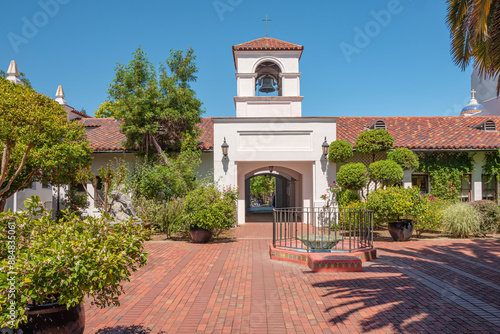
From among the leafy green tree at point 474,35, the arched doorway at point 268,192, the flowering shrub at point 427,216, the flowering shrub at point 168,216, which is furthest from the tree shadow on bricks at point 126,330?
the arched doorway at point 268,192

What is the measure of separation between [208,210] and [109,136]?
9.83 metres

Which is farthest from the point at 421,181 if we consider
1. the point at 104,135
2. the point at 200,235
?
the point at 104,135

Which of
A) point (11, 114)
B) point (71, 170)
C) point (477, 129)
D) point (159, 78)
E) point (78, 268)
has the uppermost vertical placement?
point (159, 78)

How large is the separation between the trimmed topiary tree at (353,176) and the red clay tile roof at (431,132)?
2482 millimetres

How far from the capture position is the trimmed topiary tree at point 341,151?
14227 millimetres

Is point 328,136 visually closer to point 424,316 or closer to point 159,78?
point 159,78

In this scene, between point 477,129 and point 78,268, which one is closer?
point 78,268

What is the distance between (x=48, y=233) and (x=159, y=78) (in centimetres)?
1223

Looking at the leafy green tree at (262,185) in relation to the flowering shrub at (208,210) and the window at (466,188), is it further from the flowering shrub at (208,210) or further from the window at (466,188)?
the flowering shrub at (208,210)

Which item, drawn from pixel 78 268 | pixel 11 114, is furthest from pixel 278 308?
pixel 11 114

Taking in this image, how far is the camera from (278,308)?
16.7ft

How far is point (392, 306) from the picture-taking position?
5.09m

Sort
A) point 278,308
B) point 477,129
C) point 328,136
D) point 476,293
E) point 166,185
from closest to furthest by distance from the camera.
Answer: point 278,308, point 476,293, point 166,185, point 328,136, point 477,129

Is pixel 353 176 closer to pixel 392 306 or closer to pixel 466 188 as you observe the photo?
pixel 466 188
